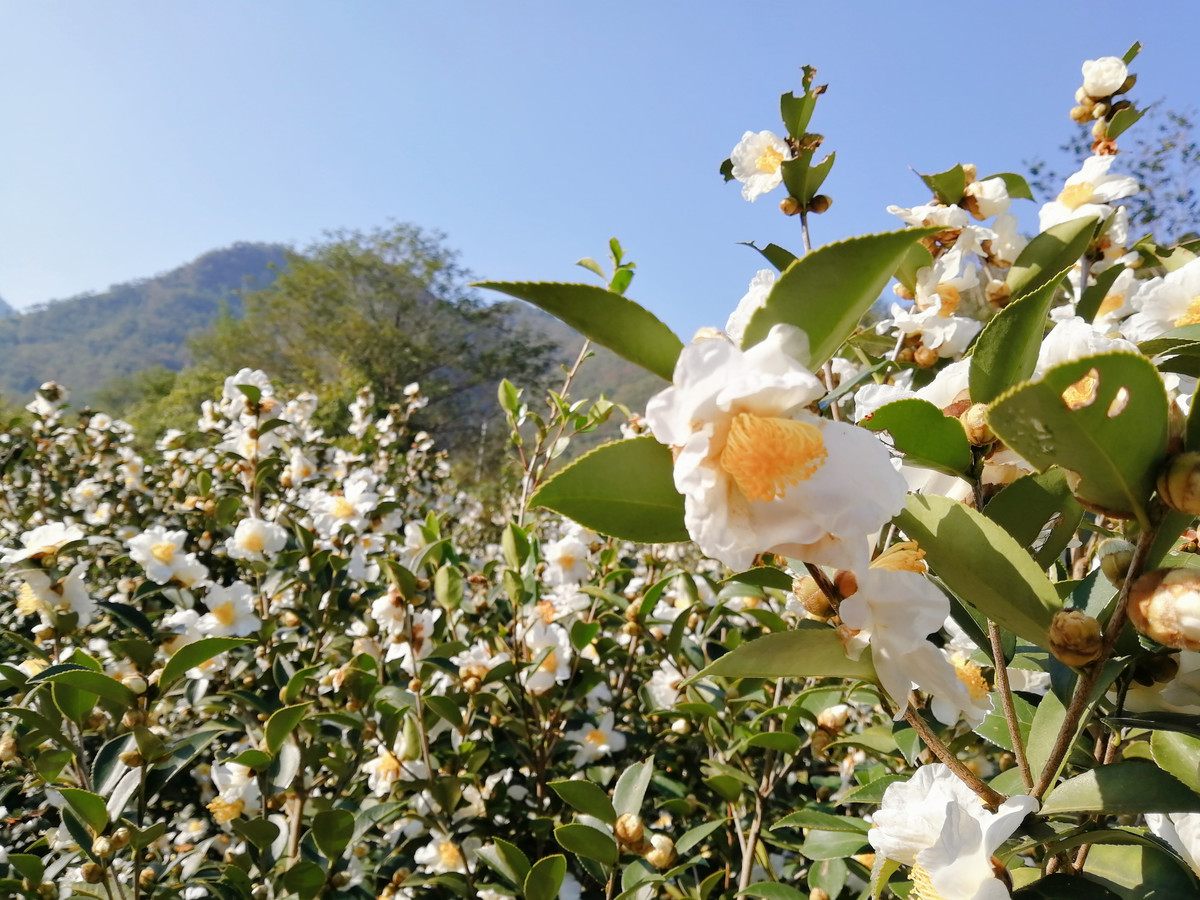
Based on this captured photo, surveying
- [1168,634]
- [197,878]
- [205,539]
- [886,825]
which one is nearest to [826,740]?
[886,825]

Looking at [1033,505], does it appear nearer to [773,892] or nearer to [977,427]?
[977,427]

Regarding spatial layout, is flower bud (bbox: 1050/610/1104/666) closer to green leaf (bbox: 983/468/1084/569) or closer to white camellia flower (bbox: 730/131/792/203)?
green leaf (bbox: 983/468/1084/569)

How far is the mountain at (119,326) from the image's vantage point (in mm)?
59125

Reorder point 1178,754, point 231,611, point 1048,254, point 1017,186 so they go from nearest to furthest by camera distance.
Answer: point 1178,754, point 1048,254, point 1017,186, point 231,611

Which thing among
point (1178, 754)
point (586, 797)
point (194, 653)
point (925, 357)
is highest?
point (925, 357)

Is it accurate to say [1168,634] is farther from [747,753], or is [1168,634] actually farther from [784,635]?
[747,753]

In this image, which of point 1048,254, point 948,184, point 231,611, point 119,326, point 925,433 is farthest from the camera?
point 119,326

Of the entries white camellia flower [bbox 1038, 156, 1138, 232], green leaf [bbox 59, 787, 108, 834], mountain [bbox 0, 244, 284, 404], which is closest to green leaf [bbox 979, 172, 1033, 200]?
white camellia flower [bbox 1038, 156, 1138, 232]

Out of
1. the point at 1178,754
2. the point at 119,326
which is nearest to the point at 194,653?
the point at 1178,754

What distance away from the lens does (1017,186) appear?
1.00m

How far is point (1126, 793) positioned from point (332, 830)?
990 millimetres

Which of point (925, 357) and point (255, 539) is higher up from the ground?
point (925, 357)

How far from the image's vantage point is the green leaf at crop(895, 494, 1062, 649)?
40 cm

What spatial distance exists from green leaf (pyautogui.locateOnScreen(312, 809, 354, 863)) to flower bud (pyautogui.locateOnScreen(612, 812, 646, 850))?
42 centimetres
